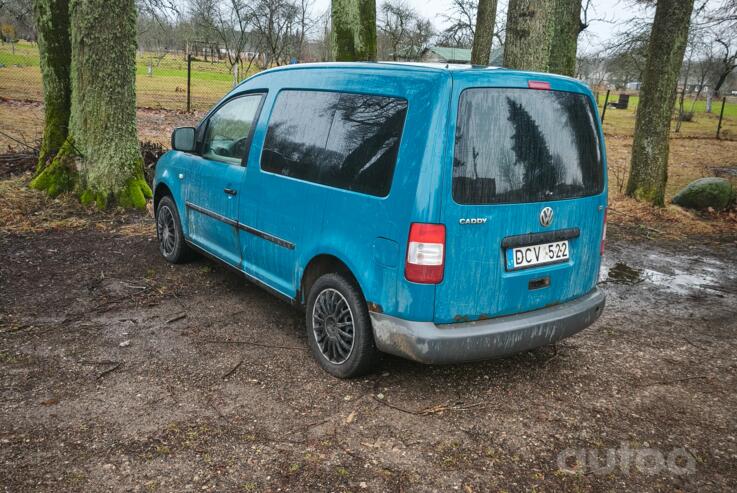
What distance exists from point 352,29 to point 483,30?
5992 millimetres

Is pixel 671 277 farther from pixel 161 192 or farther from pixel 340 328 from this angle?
pixel 161 192

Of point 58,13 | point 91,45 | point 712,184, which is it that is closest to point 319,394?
point 91,45

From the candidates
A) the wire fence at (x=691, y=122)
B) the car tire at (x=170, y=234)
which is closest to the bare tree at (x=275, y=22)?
the wire fence at (x=691, y=122)

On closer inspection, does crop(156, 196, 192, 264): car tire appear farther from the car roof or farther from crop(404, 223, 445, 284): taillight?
crop(404, 223, 445, 284): taillight

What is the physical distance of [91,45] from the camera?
23.0 ft

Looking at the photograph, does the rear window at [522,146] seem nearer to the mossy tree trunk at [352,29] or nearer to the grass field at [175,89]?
the mossy tree trunk at [352,29]

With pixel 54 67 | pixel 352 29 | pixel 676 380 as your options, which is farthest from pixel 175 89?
pixel 676 380

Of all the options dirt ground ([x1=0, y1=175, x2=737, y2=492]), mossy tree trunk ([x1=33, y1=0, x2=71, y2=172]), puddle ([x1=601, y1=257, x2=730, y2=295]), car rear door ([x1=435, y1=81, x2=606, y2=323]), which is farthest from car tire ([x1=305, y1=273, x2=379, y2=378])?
mossy tree trunk ([x1=33, y1=0, x2=71, y2=172])

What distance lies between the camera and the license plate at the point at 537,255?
339 cm

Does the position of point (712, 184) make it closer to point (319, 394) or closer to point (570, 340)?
point (570, 340)

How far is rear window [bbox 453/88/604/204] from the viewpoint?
3.18 m

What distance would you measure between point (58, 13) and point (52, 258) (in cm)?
382

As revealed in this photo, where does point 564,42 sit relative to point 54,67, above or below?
above

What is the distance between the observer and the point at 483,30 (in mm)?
13805
